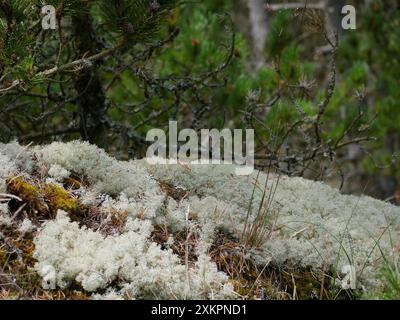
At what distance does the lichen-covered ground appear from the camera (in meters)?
2.29

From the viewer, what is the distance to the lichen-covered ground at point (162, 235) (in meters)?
2.29

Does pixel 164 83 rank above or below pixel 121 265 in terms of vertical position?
above

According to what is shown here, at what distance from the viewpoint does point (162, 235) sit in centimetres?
263

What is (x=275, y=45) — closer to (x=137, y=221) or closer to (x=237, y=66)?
(x=237, y=66)

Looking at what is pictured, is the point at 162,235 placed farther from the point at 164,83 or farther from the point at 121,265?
the point at 164,83

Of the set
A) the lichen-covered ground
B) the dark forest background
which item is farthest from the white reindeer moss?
the dark forest background

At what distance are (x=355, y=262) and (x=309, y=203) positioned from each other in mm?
603

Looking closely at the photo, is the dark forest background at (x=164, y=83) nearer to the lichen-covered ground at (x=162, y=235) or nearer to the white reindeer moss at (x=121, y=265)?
the lichen-covered ground at (x=162, y=235)

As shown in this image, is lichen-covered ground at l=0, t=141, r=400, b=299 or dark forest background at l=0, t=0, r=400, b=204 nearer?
lichen-covered ground at l=0, t=141, r=400, b=299

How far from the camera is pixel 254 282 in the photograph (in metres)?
2.51

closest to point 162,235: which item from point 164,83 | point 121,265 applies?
point 121,265

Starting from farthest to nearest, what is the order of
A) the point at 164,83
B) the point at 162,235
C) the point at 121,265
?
1. the point at 164,83
2. the point at 162,235
3. the point at 121,265

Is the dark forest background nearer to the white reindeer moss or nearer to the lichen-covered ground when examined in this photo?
the lichen-covered ground

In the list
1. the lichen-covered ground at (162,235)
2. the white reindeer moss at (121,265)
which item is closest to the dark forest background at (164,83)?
the lichen-covered ground at (162,235)
